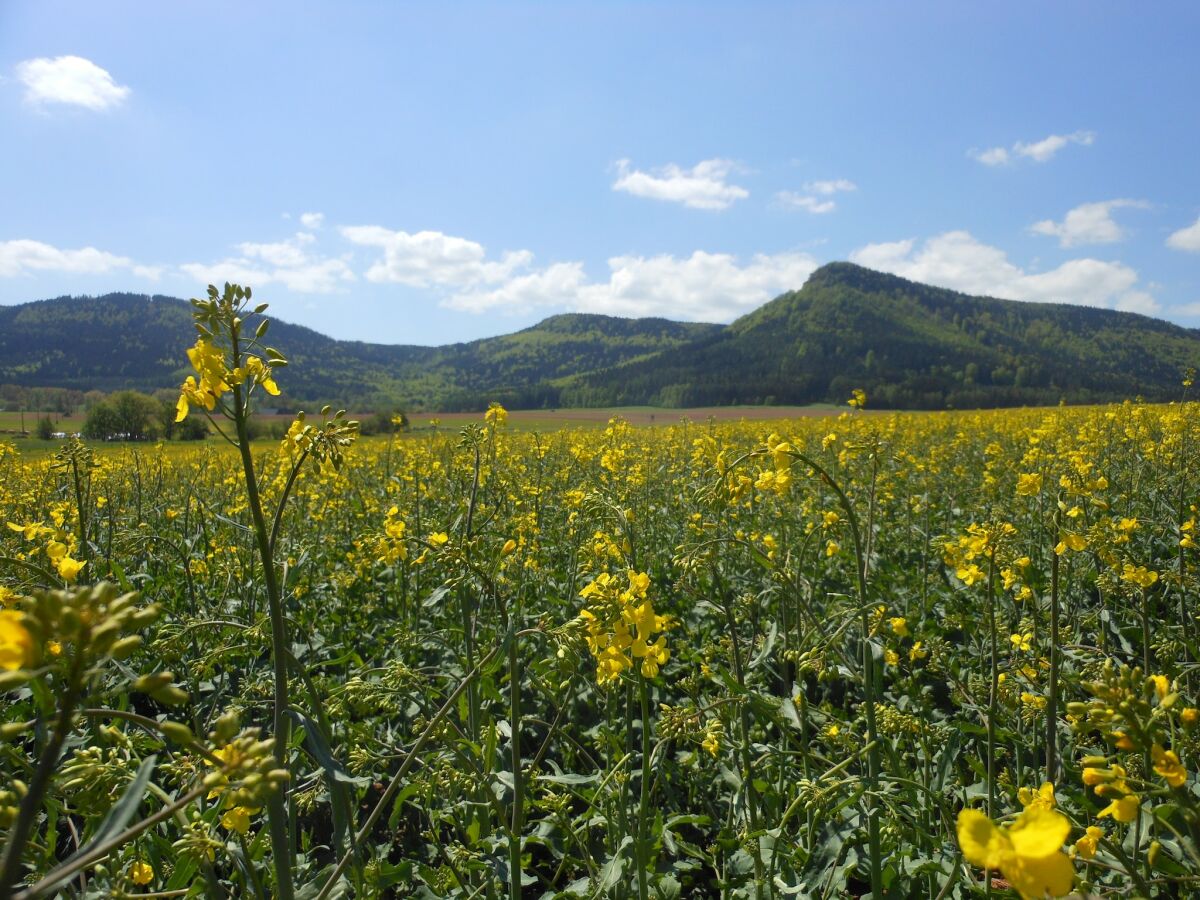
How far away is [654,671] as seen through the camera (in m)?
2.25

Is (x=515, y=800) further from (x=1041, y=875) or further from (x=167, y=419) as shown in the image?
(x=167, y=419)

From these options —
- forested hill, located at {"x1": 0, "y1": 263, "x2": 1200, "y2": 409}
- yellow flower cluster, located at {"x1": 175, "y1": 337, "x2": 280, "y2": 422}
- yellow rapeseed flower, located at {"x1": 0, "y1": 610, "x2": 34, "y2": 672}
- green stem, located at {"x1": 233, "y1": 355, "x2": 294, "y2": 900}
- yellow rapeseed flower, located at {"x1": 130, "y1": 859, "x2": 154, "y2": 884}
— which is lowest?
yellow rapeseed flower, located at {"x1": 130, "y1": 859, "x2": 154, "y2": 884}

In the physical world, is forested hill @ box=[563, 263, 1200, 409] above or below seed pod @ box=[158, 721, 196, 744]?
above

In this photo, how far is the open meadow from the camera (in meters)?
1.37

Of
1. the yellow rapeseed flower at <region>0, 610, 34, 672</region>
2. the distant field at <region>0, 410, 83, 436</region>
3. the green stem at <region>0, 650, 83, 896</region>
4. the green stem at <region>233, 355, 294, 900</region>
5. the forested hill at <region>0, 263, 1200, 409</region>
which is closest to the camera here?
the green stem at <region>0, 650, 83, 896</region>

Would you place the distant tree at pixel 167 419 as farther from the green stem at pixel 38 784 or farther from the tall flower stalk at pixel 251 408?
the green stem at pixel 38 784

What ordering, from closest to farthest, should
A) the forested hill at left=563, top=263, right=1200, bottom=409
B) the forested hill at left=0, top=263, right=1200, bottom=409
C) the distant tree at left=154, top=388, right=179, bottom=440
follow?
the distant tree at left=154, top=388, right=179, bottom=440 < the forested hill at left=563, top=263, right=1200, bottom=409 < the forested hill at left=0, top=263, right=1200, bottom=409

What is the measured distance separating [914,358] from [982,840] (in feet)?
525

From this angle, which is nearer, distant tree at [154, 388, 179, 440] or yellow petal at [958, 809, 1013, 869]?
yellow petal at [958, 809, 1013, 869]

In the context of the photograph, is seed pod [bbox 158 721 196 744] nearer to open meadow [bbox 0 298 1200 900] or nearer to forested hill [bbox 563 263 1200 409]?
open meadow [bbox 0 298 1200 900]

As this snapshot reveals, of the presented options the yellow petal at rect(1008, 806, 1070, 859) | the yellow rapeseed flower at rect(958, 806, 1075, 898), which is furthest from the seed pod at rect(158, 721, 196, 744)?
the yellow petal at rect(1008, 806, 1070, 859)

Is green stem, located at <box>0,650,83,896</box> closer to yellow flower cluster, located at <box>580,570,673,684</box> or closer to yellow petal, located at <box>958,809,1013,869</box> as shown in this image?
yellow petal, located at <box>958,809,1013,869</box>

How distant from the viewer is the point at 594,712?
481 cm

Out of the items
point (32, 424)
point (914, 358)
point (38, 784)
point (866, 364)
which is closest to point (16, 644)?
point (38, 784)
